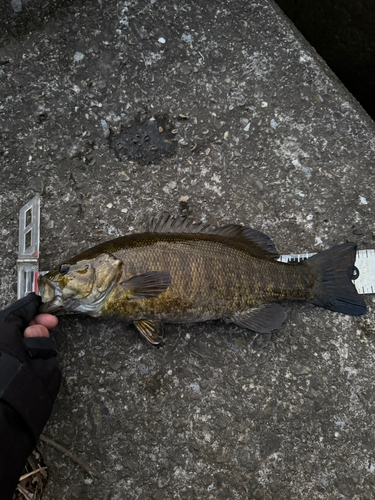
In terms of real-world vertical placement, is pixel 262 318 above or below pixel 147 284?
below

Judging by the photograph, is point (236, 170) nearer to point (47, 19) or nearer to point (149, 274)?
point (149, 274)

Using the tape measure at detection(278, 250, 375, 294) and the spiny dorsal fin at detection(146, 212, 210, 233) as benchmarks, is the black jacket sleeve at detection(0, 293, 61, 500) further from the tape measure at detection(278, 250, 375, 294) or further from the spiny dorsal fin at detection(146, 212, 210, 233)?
the tape measure at detection(278, 250, 375, 294)

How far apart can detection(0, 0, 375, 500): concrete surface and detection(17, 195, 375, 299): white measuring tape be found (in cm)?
12

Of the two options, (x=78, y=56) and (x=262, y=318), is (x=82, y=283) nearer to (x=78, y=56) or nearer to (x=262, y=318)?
(x=262, y=318)

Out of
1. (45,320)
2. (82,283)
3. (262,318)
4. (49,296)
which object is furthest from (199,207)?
(45,320)

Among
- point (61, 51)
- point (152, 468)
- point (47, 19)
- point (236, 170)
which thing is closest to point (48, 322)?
point (152, 468)

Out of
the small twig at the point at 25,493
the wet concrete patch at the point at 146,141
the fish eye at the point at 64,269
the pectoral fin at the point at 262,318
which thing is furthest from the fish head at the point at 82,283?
the small twig at the point at 25,493

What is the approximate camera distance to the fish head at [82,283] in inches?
107

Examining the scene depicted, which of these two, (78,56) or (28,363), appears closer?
(28,363)

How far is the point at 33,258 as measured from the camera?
3084 millimetres

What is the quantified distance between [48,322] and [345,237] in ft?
7.92

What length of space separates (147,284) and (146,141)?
137 cm

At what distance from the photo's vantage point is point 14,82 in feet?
11.2

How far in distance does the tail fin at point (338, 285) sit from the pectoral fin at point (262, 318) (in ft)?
0.98
